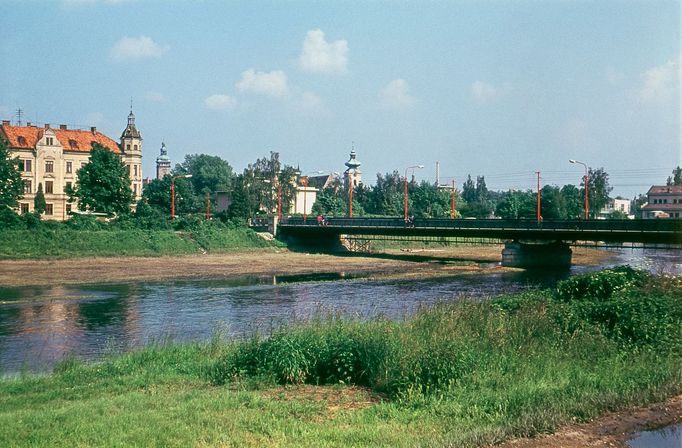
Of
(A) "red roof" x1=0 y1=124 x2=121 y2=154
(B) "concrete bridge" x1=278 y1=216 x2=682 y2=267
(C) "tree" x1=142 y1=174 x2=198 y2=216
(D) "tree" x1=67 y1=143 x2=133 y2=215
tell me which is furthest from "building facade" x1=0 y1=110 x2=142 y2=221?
(B) "concrete bridge" x1=278 y1=216 x2=682 y2=267

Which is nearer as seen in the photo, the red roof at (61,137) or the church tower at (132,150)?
the red roof at (61,137)

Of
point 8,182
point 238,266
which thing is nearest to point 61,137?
point 8,182

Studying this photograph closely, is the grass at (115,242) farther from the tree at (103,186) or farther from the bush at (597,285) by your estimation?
the bush at (597,285)

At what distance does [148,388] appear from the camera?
15242 mm

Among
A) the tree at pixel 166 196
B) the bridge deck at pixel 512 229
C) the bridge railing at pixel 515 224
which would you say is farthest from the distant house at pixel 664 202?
the tree at pixel 166 196

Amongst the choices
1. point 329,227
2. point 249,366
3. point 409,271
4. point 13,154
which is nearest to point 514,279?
point 409,271

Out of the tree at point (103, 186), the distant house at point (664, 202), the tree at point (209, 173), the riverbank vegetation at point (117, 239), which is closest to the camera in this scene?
the riverbank vegetation at point (117, 239)

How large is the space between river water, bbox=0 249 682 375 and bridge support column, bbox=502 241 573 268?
350 inches

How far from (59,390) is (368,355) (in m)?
7.06

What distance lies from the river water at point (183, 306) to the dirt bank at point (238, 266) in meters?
3.94

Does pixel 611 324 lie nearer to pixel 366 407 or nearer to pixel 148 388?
pixel 366 407

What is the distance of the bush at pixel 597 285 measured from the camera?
22.2 meters

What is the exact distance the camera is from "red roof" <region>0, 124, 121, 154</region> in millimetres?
97500

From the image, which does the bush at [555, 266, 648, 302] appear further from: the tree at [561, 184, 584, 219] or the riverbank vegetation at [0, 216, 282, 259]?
the tree at [561, 184, 584, 219]
